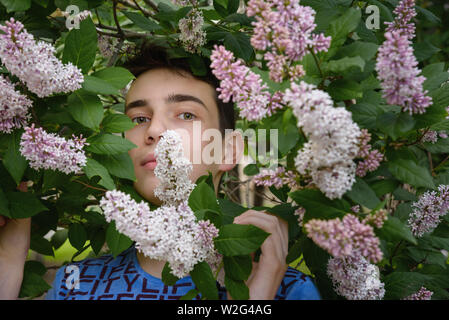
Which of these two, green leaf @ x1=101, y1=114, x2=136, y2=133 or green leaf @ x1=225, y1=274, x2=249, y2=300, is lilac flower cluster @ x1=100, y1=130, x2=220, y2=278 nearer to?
green leaf @ x1=225, y1=274, x2=249, y2=300

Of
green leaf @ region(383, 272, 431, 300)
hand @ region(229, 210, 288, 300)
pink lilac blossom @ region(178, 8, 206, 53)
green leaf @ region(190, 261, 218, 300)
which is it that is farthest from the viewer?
pink lilac blossom @ region(178, 8, 206, 53)

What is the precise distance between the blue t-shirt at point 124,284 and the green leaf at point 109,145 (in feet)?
1.76

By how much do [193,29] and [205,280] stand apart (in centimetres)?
88

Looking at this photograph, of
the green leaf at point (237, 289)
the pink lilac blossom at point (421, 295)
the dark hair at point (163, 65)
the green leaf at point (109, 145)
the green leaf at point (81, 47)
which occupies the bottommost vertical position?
the green leaf at point (237, 289)

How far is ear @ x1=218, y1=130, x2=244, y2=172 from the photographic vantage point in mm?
1592

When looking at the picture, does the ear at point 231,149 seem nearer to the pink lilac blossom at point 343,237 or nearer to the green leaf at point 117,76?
the green leaf at point 117,76

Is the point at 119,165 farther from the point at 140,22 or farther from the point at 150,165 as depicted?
the point at 140,22

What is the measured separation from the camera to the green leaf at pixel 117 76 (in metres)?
1.12

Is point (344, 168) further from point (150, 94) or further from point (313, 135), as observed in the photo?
point (150, 94)

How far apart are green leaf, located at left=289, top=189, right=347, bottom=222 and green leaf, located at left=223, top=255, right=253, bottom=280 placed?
22 centimetres

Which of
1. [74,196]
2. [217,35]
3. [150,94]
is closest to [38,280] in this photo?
[74,196]

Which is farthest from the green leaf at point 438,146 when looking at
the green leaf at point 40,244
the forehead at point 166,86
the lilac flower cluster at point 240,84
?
the green leaf at point 40,244

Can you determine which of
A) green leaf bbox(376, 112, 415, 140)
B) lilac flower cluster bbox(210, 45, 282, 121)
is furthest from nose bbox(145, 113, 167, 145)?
green leaf bbox(376, 112, 415, 140)

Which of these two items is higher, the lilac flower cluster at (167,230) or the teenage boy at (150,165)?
the teenage boy at (150,165)
